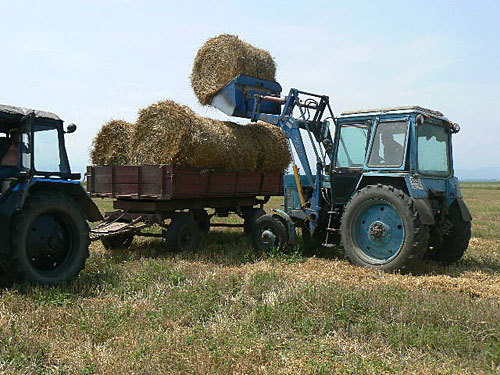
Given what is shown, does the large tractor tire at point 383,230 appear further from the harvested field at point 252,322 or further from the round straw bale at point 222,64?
the round straw bale at point 222,64

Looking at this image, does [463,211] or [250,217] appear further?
[250,217]

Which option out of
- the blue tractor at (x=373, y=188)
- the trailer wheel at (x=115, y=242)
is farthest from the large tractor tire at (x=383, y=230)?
the trailer wheel at (x=115, y=242)

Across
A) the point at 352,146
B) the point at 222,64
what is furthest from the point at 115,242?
the point at 352,146

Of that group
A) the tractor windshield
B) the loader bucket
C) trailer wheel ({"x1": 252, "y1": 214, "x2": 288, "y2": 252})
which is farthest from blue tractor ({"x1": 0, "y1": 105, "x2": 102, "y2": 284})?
the tractor windshield

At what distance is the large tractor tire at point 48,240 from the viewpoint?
6051 millimetres

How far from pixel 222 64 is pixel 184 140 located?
6.62 feet

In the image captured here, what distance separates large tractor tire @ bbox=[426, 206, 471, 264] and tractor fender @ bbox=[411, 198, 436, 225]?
42.5 inches

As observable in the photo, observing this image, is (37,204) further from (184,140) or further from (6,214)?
(184,140)

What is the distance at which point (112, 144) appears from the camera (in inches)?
390

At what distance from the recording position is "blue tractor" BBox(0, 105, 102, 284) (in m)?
6.07

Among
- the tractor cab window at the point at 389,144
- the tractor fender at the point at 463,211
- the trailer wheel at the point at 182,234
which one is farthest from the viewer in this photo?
the trailer wheel at the point at 182,234

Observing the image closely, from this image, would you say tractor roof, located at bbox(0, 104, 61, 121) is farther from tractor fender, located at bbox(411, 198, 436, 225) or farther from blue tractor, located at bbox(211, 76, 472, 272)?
tractor fender, located at bbox(411, 198, 436, 225)

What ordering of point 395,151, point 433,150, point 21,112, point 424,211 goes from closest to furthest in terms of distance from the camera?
point 21,112 < point 424,211 < point 395,151 < point 433,150

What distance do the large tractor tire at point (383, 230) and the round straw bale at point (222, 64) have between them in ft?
11.8
